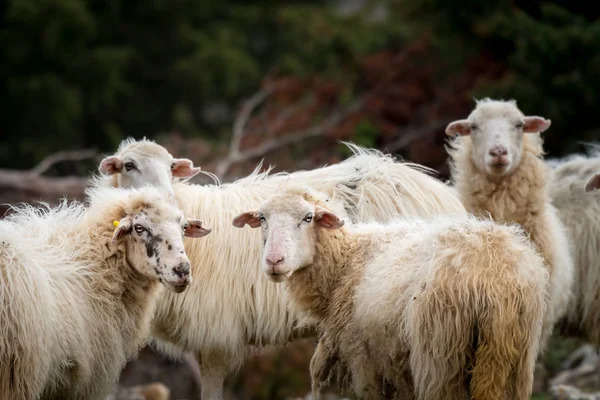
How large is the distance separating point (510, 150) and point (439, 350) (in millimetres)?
3253

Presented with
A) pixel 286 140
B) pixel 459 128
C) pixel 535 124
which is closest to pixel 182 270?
pixel 459 128

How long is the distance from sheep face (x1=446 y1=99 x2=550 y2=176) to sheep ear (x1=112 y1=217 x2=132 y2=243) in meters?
3.28

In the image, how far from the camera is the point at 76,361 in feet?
19.8

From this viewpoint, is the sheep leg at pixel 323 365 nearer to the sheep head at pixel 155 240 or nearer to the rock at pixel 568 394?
the sheep head at pixel 155 240

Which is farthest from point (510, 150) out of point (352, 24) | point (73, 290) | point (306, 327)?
point (352, 24)

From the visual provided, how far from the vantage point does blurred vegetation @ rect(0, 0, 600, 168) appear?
1688 centimetres

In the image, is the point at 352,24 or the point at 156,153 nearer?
→ the point at 156,153

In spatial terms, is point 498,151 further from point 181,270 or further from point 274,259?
point 181,270

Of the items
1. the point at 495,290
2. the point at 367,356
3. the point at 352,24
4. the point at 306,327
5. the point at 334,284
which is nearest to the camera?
the point at 495,290

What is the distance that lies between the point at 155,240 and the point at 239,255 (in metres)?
1.40

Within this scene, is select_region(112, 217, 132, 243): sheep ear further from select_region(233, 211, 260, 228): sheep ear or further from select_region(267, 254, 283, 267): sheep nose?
select_region(267, 254, 283, 267): sheep nose

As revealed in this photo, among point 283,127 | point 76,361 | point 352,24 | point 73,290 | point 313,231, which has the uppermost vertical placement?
point 352,24

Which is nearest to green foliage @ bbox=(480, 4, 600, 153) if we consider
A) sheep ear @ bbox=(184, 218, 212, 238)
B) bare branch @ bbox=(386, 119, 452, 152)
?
bare branch @ bbox=(386, 119, 452, 152)

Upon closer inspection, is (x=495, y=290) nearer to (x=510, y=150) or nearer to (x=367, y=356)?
(x=367, y=356)
